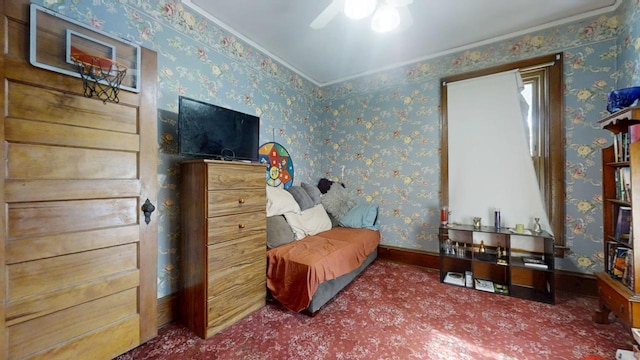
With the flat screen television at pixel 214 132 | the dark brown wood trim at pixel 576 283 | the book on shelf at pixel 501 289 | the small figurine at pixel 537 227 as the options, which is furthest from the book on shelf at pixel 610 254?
the flat screen television at pixel 214 132

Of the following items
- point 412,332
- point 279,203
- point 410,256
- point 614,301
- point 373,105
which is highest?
point 373,105

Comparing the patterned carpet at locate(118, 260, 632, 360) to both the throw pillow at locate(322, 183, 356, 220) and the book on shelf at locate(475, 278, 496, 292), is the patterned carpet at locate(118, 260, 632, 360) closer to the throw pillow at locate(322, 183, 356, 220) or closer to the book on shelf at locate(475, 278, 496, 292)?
the book on shelf at locate(475, 278, 496, 292)

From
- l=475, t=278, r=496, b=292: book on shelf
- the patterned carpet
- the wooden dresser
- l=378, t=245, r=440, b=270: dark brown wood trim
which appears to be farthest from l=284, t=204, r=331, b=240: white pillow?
l=475, t=278, r=496, b=292: book on shelf

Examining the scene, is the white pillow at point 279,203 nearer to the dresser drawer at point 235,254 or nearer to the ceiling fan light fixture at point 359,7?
the dresser drawer at point 235,254

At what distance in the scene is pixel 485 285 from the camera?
247cm

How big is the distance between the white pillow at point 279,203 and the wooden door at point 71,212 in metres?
1.06

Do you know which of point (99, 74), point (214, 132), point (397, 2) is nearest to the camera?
point (99, 74)

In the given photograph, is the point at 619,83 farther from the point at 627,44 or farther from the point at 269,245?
the point at 269,245

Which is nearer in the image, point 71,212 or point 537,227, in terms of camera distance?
point 71,212

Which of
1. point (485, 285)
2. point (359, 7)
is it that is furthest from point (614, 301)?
point (359, 7)

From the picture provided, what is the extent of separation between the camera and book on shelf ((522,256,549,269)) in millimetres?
2230

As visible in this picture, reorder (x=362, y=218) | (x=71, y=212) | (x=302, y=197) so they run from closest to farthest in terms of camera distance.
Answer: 1. (x=71, y=212)
2. (x=302, y=197)
3. (x=362, y=218)

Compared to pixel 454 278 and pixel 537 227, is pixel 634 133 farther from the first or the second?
pixel 454 278

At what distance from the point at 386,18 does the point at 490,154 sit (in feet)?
6.41
